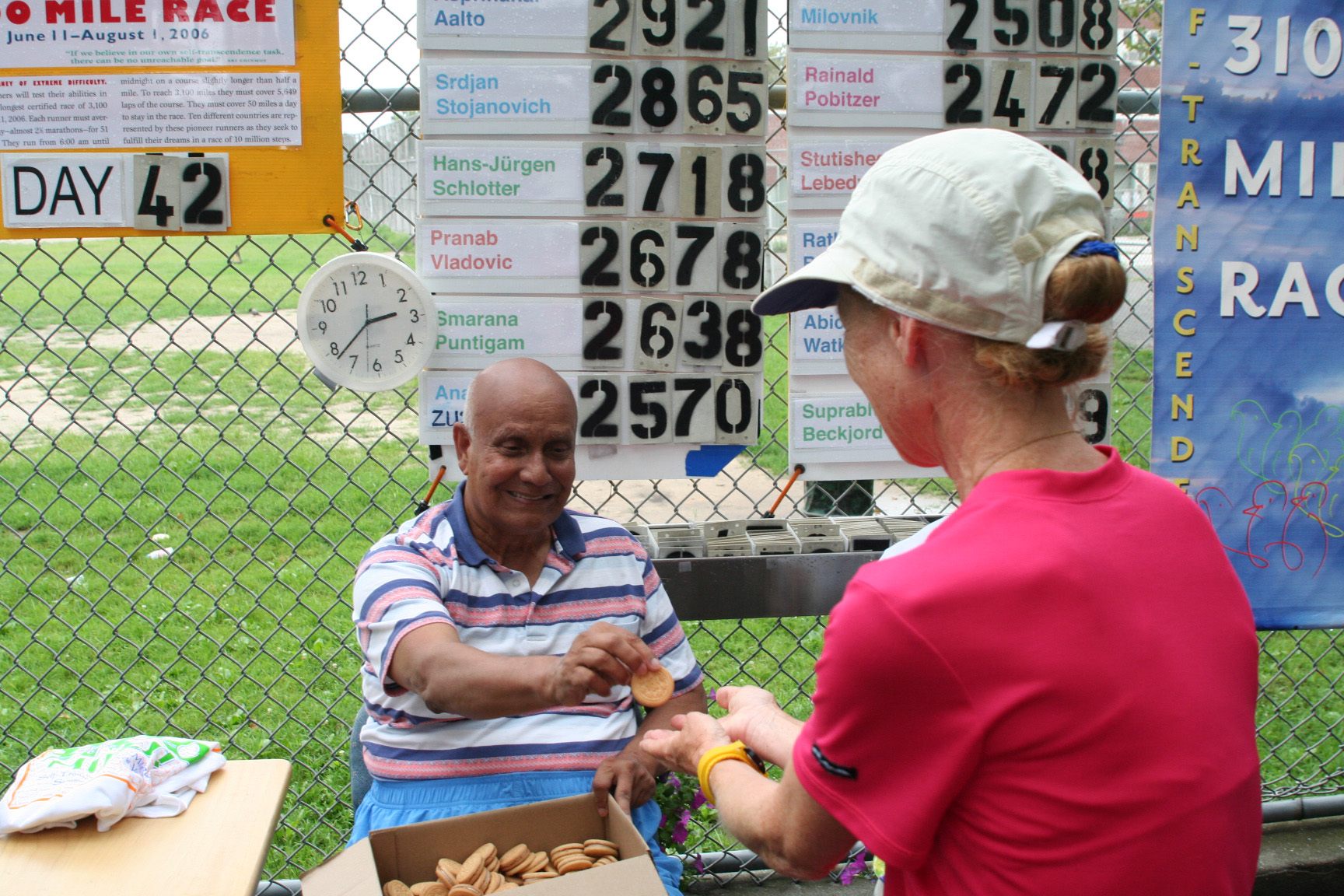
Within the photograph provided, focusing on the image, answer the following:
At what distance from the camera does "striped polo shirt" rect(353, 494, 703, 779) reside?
2.34 meters

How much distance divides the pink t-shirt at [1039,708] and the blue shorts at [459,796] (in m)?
1.09

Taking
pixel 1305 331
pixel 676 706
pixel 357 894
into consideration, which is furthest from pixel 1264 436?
pixel 357 894

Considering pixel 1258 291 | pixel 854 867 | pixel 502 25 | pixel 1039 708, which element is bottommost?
pixel 854 867

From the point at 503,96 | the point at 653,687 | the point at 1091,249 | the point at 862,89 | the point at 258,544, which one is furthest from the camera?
the point at 258,544

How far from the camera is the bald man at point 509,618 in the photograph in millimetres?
2346

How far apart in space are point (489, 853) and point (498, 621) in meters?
0.48

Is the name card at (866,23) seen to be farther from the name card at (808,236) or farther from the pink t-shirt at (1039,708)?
the pink t-shirt at (1039,708)

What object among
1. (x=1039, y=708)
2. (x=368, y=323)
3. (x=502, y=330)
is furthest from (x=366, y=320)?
(x=1039, y=708)

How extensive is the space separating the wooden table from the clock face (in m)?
0.95

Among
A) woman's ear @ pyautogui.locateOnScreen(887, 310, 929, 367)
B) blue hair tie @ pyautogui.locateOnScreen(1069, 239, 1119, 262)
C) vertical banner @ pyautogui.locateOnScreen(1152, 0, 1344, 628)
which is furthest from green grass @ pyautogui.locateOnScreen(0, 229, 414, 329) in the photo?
blue hair tie @ pyautogui.locateOnScreen(1069, 239, 1119, 262)

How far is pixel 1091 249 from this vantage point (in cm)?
143

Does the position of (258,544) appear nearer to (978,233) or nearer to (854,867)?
(854,867)

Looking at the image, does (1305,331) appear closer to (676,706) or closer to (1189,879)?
(676,706)

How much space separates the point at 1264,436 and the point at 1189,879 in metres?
2.01
